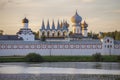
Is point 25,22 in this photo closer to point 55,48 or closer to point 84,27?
point 55,48

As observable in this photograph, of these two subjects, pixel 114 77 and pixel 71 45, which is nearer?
pixel 114 77

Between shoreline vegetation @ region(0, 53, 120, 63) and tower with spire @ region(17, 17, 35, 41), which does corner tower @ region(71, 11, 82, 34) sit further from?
shoreline vegetation @ region(0, 53, 120, 63)

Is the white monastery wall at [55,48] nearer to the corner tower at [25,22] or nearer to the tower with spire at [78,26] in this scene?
the corner tower at [25,22]

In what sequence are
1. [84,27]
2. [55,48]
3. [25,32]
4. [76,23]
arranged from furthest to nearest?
[84,27], [76,23], [25,32], [55,48]

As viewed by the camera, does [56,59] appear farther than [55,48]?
No

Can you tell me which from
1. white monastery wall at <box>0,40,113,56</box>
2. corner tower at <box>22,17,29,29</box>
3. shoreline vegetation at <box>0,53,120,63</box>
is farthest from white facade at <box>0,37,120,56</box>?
corner tower at <box>22,17,29,29</box>

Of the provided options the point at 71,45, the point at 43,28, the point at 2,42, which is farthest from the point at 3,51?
the point at 43,28

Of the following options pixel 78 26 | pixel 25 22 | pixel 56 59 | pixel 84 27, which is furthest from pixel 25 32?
pixel 56 59

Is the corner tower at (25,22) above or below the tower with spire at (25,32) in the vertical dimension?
above

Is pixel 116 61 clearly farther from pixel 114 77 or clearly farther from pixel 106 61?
pixel 114 77

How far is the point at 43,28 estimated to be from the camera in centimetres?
7188

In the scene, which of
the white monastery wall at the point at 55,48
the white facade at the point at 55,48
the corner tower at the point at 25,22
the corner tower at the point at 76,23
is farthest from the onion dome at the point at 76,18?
the white monastery wall at the point at 55,48

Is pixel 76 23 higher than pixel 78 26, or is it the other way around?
pixel 76 23

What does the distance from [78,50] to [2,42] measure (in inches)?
366
